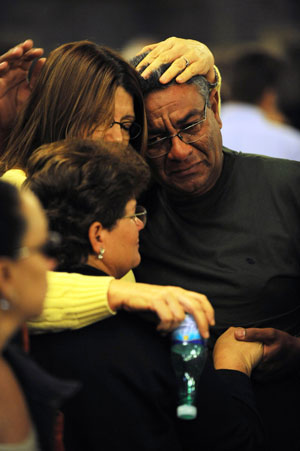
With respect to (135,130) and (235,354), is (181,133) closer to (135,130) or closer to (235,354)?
(135,130)

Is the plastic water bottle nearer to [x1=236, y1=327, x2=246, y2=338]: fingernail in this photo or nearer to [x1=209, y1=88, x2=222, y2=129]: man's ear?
[x1=236, y1=327, x2=246, y2=338]: fingernail

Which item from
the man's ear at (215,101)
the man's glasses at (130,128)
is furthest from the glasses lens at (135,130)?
the man's ear at (215,101)

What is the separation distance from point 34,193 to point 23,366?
47 cm

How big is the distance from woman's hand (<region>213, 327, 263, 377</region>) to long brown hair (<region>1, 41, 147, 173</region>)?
794 millimetres

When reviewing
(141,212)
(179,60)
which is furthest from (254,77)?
(141,212)

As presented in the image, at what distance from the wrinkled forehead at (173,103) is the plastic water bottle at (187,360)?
1.07 meters

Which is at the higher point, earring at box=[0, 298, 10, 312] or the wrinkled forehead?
earring at box=[0, 298, 10, 312]

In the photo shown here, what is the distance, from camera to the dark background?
5.20 m

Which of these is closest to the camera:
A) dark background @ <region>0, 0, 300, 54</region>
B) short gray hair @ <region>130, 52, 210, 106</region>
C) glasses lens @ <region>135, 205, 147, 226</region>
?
glasses lens @ <region>135, 205, 147, 226</region>

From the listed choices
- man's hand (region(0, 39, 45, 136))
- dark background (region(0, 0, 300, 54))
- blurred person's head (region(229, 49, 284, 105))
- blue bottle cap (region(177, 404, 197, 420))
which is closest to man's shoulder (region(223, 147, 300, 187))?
man's hand (region(0, 39, 45, 136))

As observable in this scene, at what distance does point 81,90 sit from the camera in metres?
2.10

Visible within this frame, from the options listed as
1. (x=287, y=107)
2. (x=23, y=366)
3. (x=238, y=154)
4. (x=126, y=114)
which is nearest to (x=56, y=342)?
(x=23, y=366)

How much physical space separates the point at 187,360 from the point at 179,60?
1241 mm

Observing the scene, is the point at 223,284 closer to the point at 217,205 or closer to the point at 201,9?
the point at 217,205
